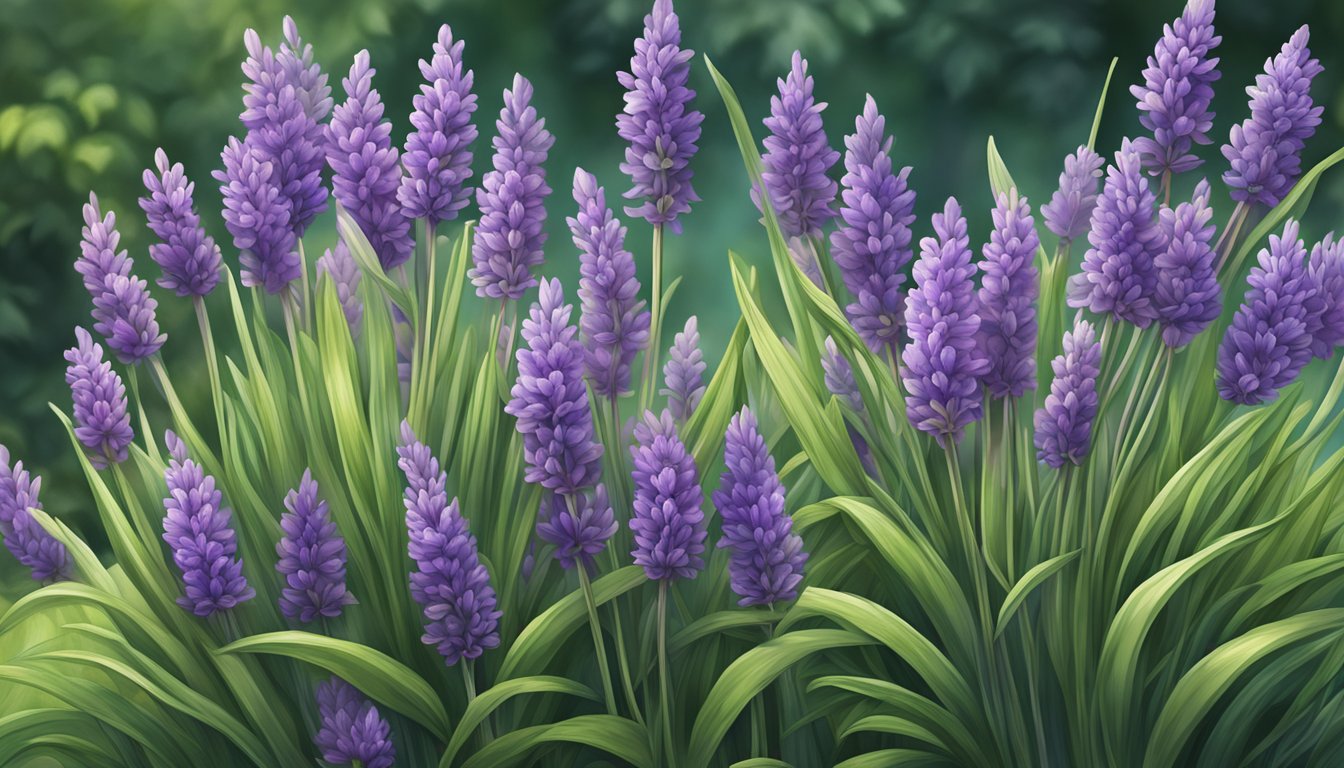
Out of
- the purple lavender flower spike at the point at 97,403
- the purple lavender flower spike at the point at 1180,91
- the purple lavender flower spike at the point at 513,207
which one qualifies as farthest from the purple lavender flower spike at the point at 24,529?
the purple lavender flower spike at the point at 1180,91

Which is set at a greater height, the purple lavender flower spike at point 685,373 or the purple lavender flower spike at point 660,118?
the purple lavender flower spike at point 660,118

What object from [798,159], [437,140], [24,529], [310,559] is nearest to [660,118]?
[798,159]

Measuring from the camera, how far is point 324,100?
239 centimetres

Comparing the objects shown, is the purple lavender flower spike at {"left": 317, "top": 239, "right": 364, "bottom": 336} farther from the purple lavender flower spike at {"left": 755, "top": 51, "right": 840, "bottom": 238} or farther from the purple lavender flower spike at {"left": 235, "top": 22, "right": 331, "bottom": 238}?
the purple lavender flower spike at {"left": 755, "top": 51, "right": 840, "bottom": 238}

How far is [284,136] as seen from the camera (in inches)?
89.3

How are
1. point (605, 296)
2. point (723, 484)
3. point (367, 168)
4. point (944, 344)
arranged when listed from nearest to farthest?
point (944, 344), point (723, 484), point (605, 296), point (367, 168)

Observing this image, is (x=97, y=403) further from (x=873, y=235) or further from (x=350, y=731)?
(x=873, y=235)

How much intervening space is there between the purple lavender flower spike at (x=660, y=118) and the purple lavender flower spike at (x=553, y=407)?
1.09 feet

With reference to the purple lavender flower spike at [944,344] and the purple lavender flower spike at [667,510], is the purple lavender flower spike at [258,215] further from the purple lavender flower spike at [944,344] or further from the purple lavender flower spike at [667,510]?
the purple lavender flower spike at [944,344]

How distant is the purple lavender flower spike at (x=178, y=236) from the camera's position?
2.26m

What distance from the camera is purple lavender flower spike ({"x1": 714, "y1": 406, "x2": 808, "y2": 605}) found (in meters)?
1.96

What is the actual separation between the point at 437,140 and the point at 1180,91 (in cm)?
116

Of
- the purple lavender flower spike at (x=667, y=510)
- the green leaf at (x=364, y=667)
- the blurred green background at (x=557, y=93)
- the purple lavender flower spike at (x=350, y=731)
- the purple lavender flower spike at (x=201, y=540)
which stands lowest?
the purple lavender flower spike at (x=350, y=731)

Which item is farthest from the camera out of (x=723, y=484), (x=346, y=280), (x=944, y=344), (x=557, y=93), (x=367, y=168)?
(x=557, y=93)
